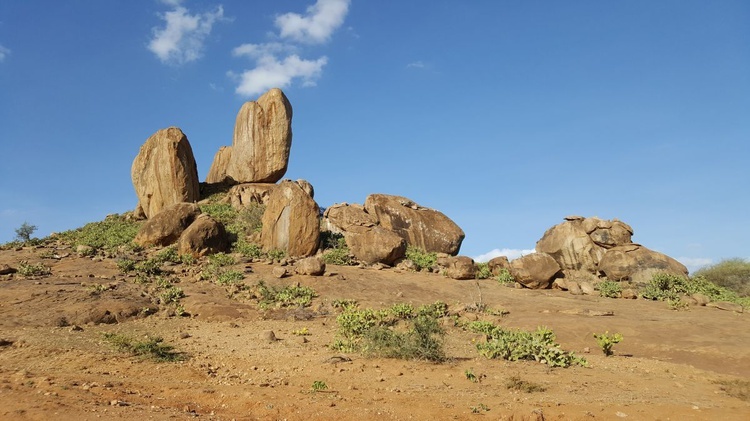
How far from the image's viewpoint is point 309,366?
976 cm

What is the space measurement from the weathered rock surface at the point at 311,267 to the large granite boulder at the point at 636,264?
47.3 ft

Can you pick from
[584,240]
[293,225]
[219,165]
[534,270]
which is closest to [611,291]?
[534,270]

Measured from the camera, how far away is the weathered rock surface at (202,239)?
22.2 metres

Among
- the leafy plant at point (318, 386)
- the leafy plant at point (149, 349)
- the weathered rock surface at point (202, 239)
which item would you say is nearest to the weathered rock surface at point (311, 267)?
the weathered rock surface at point (202, 239)

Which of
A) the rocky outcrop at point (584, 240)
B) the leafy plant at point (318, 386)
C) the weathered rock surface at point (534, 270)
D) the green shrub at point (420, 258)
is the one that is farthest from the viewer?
the rocky outcrop at point (584, 240)

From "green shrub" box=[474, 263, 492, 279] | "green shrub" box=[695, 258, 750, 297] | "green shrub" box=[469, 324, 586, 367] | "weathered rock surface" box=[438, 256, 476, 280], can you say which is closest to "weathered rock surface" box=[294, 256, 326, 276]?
"weathered rock surface" box=[438, 256, 476, 280]

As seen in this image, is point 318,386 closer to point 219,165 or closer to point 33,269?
point 33,269

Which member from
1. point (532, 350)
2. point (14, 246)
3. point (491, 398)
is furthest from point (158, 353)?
point (14, 246)

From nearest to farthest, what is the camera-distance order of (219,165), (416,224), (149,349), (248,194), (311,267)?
(149,349), (311,267), (416,224), (248,194), (219,165)

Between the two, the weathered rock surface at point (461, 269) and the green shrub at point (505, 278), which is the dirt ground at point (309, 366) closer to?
the weathered rock surface at point (461, 269)

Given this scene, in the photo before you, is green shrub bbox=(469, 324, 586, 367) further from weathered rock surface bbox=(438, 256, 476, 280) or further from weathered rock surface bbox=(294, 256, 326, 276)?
weathered rock surface bbox=(438, 256, 476, 280)

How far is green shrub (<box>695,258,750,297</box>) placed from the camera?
28094mm

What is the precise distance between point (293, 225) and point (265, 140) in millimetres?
11492

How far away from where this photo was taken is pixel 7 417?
5.71m
